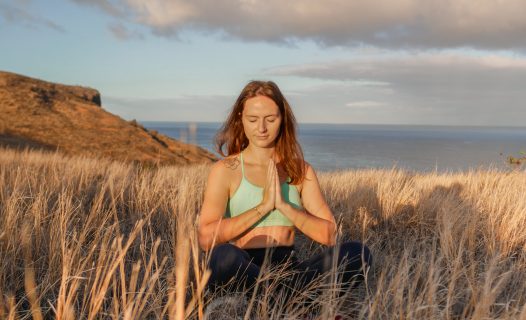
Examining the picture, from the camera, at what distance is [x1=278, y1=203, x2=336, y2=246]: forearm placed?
2.73 meters

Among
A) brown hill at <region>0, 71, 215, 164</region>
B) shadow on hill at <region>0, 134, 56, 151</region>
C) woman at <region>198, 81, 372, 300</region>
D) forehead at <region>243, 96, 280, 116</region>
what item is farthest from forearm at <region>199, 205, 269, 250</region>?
shadow on hill at <region>0, 134, 56, 151</region>

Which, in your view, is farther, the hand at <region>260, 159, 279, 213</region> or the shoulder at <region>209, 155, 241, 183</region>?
the shoulder at <region>209, 155, 241, 183</region>

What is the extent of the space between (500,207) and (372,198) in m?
1.25

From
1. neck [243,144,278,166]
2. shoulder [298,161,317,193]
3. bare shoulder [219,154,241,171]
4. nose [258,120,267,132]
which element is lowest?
shoulder [298,161,317,193]

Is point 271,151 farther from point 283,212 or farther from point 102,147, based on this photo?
point 102,147

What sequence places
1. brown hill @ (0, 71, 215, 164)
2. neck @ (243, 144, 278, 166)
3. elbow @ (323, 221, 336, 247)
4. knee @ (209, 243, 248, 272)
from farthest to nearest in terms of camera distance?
brown hill @ (0, 71, 215, 164) → neck @ (243, 144, 278, 166) → elbow @ (323, 221, 336, 247) → knee @ (209, 243, 248, 272)

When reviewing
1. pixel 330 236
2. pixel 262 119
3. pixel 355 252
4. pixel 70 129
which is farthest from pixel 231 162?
pixel 70 129

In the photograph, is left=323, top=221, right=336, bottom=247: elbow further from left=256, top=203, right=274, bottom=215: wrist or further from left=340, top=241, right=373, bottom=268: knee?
left=256, top=203, right=274, bottom=215: wrist

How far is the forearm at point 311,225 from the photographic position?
2.73 m

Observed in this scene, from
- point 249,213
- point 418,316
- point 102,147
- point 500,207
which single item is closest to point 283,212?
point 249,213

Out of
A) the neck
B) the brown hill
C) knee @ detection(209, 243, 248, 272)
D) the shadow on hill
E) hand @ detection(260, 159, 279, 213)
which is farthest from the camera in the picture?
the brown hill

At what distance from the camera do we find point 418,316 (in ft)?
7.06

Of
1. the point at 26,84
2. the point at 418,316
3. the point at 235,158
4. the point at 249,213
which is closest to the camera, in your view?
the point at 418,316

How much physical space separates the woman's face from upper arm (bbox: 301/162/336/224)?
1.16 ft
